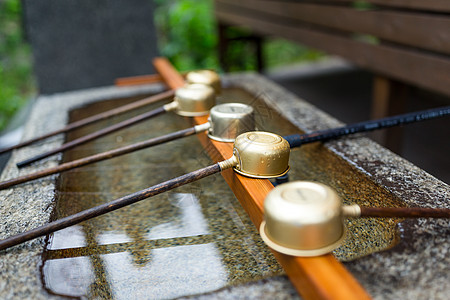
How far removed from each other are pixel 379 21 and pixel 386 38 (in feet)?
0.53

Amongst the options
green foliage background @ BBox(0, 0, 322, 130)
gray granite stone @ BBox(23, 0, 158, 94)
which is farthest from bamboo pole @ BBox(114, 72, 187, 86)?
green foliage background @ BBox(0, 0, 322, 130)

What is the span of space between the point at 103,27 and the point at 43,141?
2.15 metres

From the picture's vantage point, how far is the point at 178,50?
895 centimetres

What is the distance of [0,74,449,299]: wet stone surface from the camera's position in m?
1.04

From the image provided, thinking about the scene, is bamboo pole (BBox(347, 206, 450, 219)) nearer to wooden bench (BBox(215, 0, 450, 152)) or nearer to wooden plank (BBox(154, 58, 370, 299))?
wooden plank (BBox(154, 58, 370, 299))

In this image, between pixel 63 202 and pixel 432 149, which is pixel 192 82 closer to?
pixel 63 202

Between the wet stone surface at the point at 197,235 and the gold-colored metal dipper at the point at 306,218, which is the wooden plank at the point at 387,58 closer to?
the wet stone surface at the point at 197,235

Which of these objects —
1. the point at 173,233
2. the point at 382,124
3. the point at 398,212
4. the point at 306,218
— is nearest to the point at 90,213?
the point at 173,233

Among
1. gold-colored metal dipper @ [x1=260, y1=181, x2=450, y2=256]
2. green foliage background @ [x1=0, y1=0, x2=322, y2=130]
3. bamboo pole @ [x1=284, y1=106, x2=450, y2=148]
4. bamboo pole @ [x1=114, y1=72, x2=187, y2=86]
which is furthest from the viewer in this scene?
green foliage background @ [x1=0, y1=0, x2=322, y2=130]

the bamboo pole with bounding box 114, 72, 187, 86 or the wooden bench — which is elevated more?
the wooden bench

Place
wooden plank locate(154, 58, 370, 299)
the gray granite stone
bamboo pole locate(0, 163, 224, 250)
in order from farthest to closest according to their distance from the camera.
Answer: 1. the gray granite stone
2. bamboo pole locate(0, 163, 224, 250)
3. wooden plank locate(154, 58, 370, 299)

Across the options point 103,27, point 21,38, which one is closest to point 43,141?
point 103,27

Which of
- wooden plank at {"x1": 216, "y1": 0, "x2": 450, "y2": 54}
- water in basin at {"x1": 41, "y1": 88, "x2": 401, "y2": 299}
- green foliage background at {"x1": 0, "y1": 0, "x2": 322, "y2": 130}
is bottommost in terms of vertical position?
green foliage background at {"x1": 0, "y1": 0, "x2": 322, "y2": 130}

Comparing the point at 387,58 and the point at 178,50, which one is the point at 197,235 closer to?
the point at 387,58
